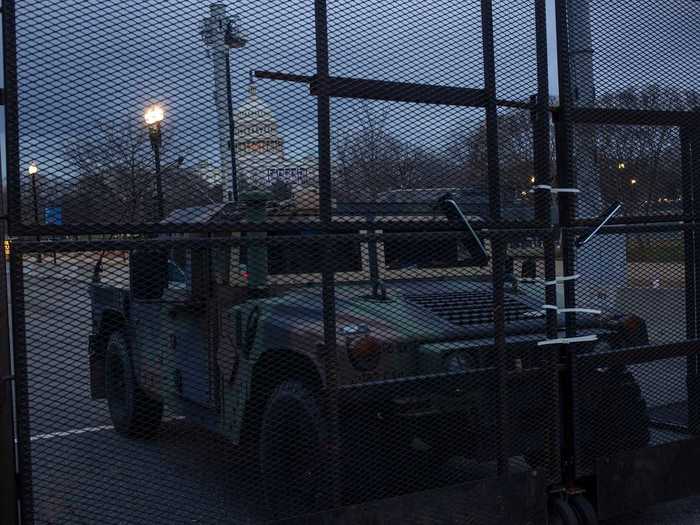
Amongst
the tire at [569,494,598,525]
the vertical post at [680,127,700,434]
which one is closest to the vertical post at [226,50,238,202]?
the tire at [569,494,598,525]

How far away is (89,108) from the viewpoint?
3211mm

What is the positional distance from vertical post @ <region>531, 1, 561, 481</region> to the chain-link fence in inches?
0.6

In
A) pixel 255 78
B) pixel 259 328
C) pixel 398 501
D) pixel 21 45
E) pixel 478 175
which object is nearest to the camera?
pixel 21 45

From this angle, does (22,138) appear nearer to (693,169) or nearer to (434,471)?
(434,471)

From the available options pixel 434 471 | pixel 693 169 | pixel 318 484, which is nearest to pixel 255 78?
pixel 318 484

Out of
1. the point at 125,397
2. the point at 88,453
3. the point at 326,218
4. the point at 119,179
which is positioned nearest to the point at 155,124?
the point at 119,179

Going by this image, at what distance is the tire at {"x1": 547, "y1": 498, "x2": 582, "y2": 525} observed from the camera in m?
4.25

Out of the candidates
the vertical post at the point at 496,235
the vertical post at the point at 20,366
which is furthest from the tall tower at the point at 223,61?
the vertical post at the point at 496,235

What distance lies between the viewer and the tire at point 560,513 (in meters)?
4.25

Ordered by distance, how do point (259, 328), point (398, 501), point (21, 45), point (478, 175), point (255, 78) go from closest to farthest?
1. point (21, 45)
2. point (255, 78)
3. point (398, 501)
4. point (478, 175)
5. point (259, 328)

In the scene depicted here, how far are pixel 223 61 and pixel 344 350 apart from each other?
1524 mm

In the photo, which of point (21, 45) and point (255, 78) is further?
point (255, 78)

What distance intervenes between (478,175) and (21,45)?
222cm

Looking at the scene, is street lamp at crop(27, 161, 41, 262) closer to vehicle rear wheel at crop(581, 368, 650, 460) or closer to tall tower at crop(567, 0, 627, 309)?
tall tower at crop(567, 0, 627, 309)
